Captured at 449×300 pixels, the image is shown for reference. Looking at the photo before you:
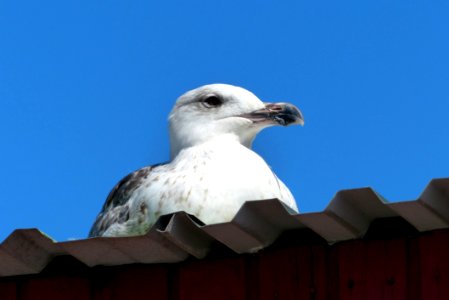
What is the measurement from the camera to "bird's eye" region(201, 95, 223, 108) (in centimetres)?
1173

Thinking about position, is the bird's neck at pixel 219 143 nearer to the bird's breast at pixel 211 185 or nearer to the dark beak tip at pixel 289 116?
the bird's breast at pixel 211 185

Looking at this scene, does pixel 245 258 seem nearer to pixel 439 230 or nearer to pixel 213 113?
pixel 439 230

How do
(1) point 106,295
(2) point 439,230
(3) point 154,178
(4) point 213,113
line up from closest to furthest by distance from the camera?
(2) point 439,230, (1) point 106,295, (3) point 154,178, (4) point 213,113

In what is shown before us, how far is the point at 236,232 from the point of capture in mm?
7355

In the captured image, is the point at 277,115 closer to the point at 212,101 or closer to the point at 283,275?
the point at 212,101

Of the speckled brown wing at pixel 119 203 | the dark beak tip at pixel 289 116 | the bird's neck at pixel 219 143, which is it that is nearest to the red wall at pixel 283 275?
the speckled brown wing at pixel 119 203

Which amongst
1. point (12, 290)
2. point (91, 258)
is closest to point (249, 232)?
point (91, 258)

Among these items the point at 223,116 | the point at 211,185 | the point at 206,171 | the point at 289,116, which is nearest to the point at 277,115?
the point at 289,116

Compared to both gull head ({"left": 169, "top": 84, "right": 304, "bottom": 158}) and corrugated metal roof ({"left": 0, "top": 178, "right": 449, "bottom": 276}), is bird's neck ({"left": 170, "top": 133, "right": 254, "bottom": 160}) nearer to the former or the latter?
gull head ({"left": 169, "top": 84, "right": 304, "bottom": 158})

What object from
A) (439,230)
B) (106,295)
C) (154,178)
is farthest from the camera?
(154,178)

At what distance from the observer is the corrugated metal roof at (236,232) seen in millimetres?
7074

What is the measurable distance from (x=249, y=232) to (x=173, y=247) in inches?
16.9

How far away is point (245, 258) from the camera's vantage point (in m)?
7.60

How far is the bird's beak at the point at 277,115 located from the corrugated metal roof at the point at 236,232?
374 centimetres
